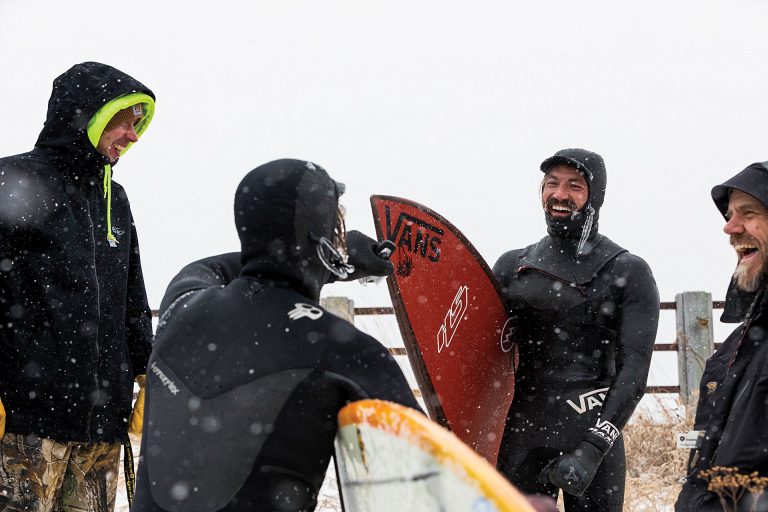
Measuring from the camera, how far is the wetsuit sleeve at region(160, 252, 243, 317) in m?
2.18

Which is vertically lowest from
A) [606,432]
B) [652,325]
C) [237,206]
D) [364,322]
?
[364,322]

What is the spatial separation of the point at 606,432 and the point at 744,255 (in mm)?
949

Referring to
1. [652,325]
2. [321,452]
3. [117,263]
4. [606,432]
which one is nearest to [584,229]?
[652,325]

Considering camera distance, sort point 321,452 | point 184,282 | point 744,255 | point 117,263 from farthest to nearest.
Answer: point 117,263, point 744,255, point 184,282, point 321,452

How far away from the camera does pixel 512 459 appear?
11.7ft

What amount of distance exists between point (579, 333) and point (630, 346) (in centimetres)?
23

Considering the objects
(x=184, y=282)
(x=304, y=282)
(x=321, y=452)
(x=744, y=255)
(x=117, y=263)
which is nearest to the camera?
(x=321, y=452)

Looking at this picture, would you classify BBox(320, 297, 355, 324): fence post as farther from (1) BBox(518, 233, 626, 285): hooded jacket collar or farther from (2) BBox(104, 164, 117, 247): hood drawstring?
(2) BBox(104, 164, 117, 247): hood drawstring

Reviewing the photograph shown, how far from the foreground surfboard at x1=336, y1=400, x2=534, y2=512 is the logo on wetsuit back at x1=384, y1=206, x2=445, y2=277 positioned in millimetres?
1954

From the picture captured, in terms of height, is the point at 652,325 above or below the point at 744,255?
below

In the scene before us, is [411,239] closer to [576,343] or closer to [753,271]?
[576,343]

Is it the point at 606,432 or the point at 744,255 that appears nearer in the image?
the point at 744,255

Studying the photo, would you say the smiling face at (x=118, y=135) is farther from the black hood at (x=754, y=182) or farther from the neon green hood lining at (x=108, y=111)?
the black hood at (x=754, y=182)

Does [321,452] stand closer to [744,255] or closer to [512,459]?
[744,255]
